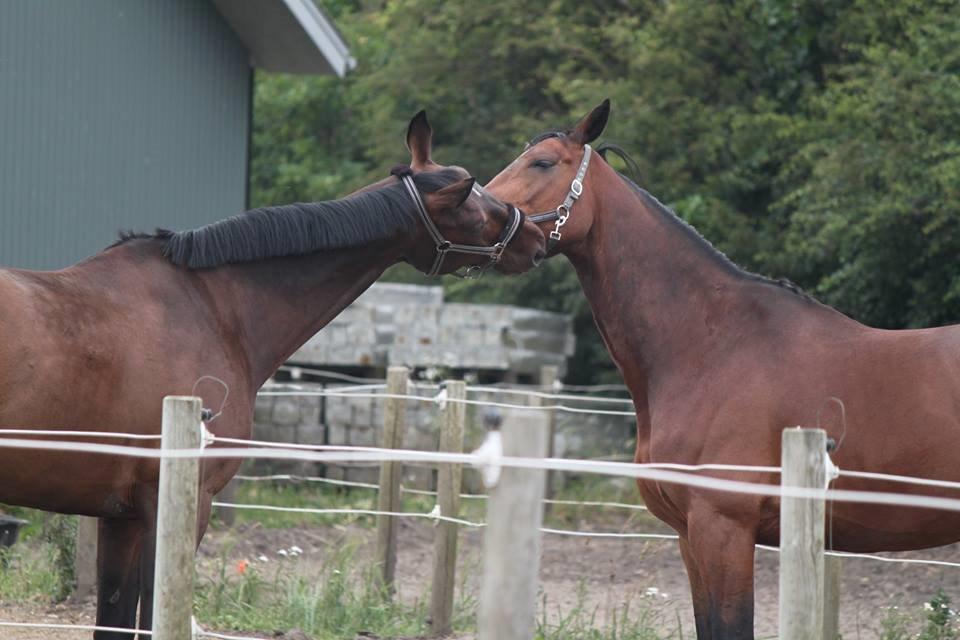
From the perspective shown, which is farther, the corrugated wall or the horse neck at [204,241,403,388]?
the corrugated wall

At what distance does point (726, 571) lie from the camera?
13.9 ft

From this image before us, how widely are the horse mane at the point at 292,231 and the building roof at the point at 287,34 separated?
5.66 meters

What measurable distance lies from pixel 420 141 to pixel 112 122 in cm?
530

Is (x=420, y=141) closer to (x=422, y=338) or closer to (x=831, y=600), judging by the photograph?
(x=831, y=600)

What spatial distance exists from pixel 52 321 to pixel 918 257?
7.59 meters

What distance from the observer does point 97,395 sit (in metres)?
4.29

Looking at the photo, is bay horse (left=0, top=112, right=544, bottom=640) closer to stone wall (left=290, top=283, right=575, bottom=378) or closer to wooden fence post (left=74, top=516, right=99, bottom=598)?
wooden fence post (left=74, top=516, right=99, bottom=598)

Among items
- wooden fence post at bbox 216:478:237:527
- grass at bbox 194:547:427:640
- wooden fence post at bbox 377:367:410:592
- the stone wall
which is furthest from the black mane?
the stone wall

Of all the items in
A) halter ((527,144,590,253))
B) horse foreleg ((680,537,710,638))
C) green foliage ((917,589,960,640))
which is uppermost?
halter ((527,144,590,253))

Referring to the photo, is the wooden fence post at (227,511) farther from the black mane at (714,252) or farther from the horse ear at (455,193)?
the black mane at (714,252)

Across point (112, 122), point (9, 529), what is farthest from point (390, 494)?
point (112, 122)

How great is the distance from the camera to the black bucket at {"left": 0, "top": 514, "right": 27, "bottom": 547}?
22.9ft

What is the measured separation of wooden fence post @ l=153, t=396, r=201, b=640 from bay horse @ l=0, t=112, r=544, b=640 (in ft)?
2.93

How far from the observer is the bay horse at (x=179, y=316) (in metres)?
4.23
